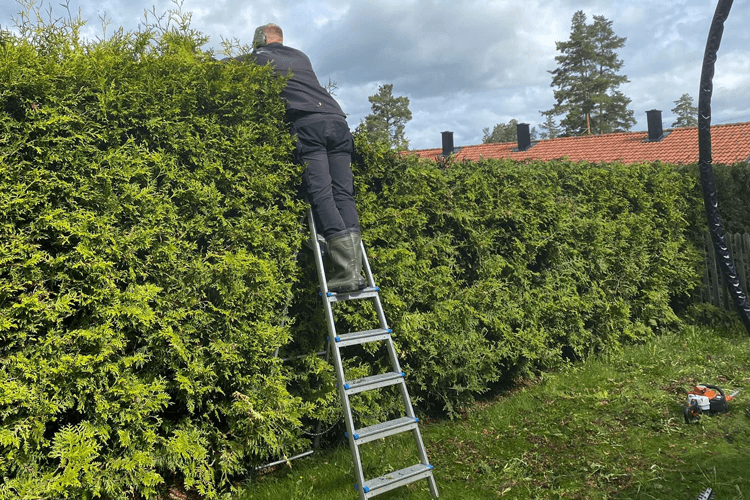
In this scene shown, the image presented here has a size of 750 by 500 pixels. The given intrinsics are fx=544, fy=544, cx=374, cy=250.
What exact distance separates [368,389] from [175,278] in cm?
158

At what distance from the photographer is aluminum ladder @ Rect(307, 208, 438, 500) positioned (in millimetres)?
3650

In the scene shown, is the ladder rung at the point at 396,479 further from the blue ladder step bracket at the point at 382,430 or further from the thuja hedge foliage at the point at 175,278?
the thuja hedge foliage at the point at 175,278

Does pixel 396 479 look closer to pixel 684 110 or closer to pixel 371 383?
pixel 371 383

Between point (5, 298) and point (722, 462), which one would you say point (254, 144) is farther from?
point (722, 462)

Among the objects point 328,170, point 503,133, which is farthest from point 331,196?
point 503,133

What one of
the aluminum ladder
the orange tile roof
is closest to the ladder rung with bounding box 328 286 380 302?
the aluminum ladder

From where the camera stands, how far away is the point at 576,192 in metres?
7.17

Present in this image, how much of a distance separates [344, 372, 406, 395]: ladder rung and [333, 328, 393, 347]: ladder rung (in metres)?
0.28

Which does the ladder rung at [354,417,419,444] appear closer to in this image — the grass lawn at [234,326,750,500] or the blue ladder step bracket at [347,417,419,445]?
Result: the blue ladder step bracket at [347,417,419,445]

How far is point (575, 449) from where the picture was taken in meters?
4.36

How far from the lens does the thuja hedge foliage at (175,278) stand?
→ 3270 mm

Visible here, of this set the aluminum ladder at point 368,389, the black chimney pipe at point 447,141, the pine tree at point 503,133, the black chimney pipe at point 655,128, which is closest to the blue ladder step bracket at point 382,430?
the aluminum ladder at point 368,389

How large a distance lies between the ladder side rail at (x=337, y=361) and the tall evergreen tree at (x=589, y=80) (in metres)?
48.2

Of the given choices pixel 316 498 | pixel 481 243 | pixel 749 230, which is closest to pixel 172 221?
pixel 316 498
